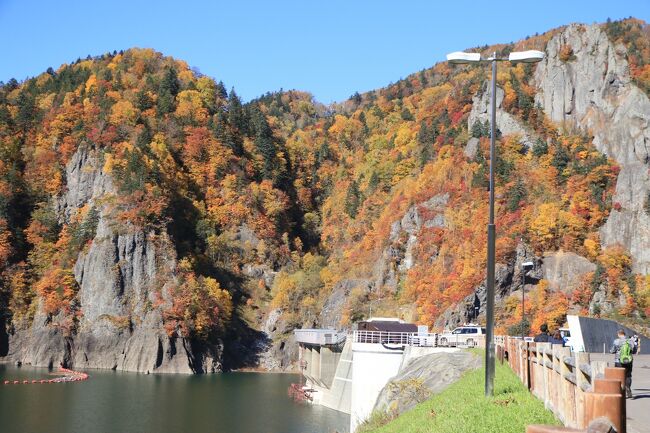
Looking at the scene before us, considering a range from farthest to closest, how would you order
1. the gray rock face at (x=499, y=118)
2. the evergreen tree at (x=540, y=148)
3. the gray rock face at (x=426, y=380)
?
the gray rock face at (x=499, y=118) < the evergreen tree at (x=540, y=148) < the gray rock face at (x=426, y=380)

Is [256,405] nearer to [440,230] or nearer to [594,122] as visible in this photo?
[440,230]

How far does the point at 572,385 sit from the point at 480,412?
14.6 feet

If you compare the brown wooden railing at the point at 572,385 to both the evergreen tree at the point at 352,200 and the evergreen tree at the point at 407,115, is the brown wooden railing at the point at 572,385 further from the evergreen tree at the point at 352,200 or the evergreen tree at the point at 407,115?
the evergreen tree at the point at 407,115

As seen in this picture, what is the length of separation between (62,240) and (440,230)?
183 ft

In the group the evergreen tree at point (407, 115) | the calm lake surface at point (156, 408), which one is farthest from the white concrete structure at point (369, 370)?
the evergreen tree at point (407, 115)

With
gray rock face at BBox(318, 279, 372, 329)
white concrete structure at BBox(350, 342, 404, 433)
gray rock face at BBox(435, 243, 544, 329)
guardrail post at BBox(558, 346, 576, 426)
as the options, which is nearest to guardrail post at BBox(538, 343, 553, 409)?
guardrail post at BBox(558, 346, 576, 426)

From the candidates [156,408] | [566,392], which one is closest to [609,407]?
[566,392]

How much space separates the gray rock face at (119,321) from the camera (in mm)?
97188

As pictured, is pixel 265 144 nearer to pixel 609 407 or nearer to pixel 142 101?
pixel 142 101

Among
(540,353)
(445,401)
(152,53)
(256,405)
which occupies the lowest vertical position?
(256,405)

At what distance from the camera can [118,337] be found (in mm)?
99000

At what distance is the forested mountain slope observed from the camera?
282 ft

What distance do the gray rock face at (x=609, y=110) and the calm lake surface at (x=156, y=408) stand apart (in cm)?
4086

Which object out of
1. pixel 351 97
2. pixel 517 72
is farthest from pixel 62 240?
pixel 351 97
